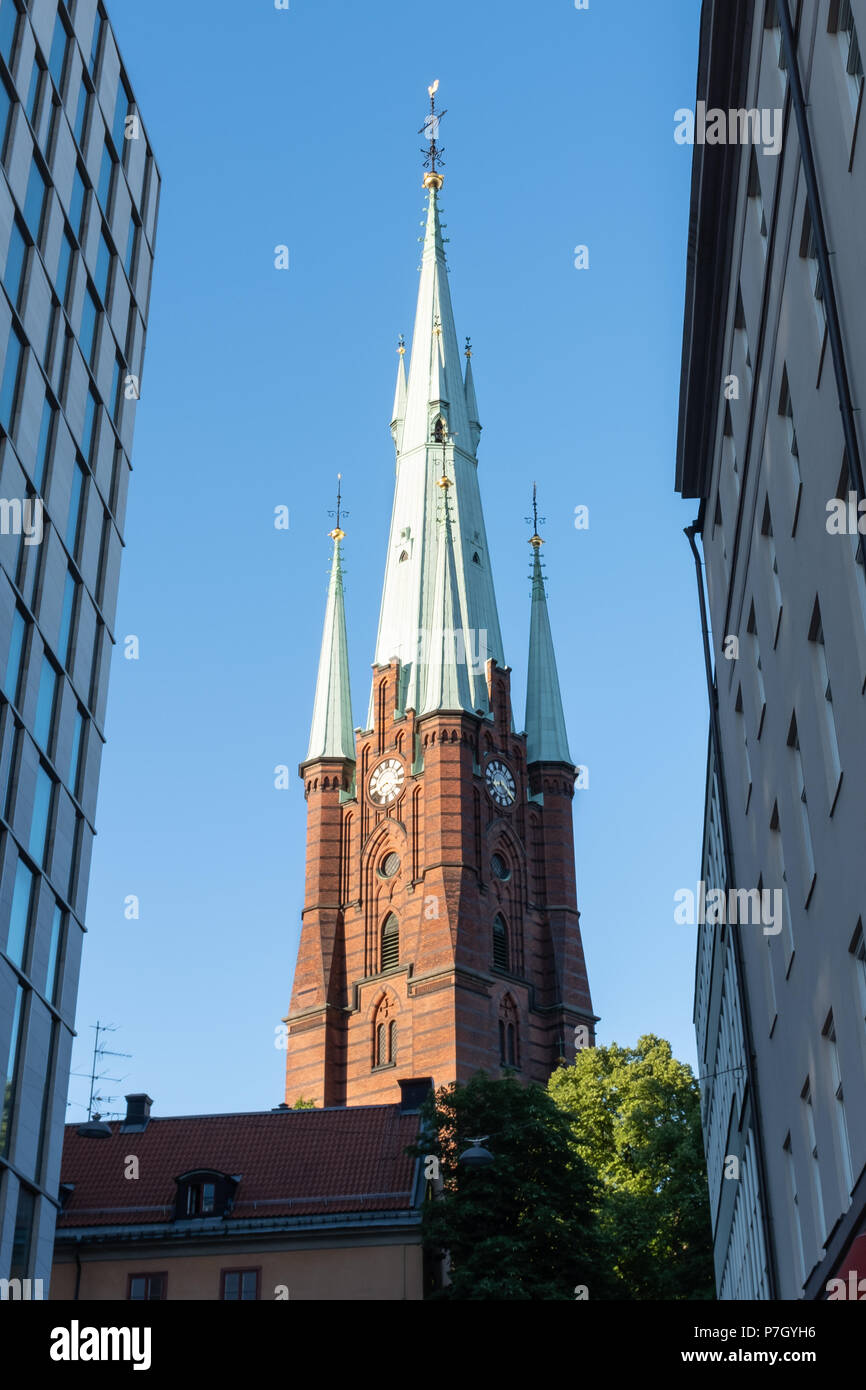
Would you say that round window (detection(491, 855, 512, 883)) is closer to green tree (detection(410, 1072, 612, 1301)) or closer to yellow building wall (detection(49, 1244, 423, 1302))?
green tree (detection(410, 1072, 612, 1301))

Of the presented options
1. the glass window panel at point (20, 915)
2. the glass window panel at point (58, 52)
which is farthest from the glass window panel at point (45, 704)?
the glass window panel at point (58, 52)

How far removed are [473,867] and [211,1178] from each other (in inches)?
1526

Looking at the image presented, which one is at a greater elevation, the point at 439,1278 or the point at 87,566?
the point at 87,566

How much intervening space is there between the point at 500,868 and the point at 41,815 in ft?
195

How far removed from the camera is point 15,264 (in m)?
24.8

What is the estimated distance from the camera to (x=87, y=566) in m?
28.7

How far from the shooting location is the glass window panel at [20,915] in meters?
24.1

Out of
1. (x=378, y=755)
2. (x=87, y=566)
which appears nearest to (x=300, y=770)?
(x=378, y=755)

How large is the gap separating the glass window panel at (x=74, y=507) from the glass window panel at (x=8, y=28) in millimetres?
6605

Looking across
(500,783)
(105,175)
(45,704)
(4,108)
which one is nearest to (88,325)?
(105,175)

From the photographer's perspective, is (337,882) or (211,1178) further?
(337,882)

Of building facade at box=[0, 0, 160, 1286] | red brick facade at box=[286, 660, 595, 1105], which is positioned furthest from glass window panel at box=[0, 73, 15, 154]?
red brick facade at box=[286, 660, 595, 1105]
